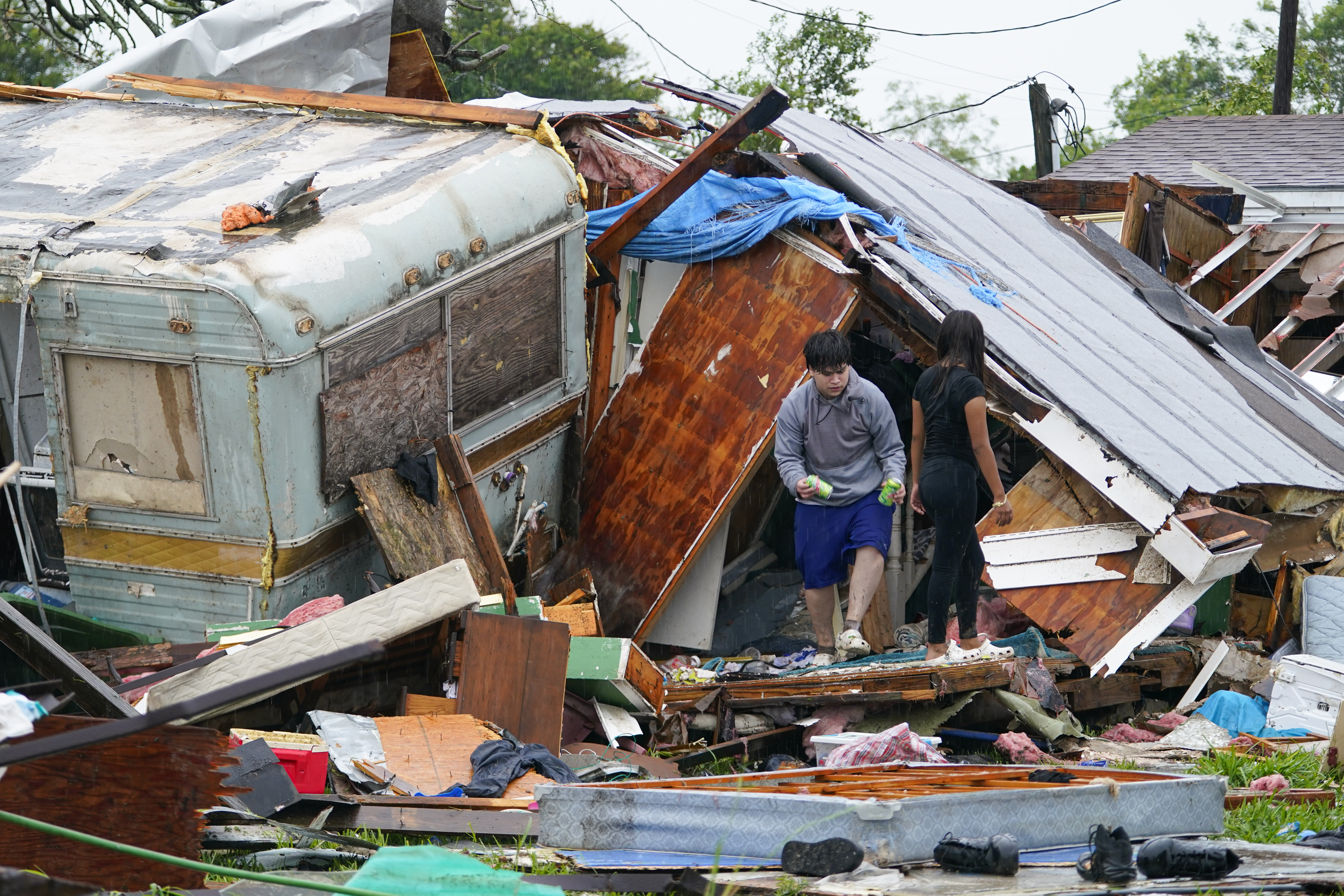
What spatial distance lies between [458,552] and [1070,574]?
3209 mm

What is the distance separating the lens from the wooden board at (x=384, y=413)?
6.15 metres

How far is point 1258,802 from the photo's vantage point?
496 cm

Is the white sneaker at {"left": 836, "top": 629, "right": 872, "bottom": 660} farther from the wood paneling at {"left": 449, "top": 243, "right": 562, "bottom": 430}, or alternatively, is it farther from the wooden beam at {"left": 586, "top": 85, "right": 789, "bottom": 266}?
the wooden beam at {"left": 586, "top": 85, "right": 789, "bottom": 266}

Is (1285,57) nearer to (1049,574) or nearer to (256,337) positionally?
(1049,574)

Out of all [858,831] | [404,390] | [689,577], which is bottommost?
[689,577]

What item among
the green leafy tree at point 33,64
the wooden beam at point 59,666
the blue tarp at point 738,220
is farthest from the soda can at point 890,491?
the green leafy tree at point 33,64

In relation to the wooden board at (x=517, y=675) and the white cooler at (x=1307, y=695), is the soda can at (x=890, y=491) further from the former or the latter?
the white cooler at (x=1307, y=695)

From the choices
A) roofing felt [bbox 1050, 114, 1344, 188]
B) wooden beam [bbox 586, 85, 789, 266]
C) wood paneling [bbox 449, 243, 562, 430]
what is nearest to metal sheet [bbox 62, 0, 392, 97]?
wooden beam [bbox 586, 85, 789, 266]

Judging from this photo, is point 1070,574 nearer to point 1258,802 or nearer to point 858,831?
point 1258,802

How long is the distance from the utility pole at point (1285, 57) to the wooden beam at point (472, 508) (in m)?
17.0

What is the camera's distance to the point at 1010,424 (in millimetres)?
7102

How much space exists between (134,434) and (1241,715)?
5536mm

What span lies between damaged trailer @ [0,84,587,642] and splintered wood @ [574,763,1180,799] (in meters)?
A: 2.24

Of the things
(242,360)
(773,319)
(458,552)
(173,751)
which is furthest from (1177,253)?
(173,751)
